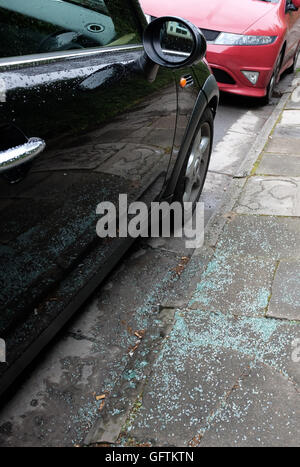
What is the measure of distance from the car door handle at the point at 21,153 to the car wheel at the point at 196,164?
1.57m

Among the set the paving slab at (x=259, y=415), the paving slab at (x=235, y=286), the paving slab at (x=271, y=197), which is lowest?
the paving slab at (x=271, y=197)

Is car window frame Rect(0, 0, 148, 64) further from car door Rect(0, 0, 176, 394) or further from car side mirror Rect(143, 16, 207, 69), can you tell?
car side mirror Rect(143, 16, 207, 69)

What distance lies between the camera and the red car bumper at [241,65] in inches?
229

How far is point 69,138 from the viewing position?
1.75 metres

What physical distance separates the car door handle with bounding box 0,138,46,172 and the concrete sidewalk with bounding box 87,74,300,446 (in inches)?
46.4

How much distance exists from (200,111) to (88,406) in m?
1.95

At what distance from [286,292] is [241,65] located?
3988 mm

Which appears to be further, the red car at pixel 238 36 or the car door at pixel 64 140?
the red car at pixel 238 36

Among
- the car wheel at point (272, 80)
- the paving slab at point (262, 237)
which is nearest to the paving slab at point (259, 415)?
the paving slab at point (262, 237)

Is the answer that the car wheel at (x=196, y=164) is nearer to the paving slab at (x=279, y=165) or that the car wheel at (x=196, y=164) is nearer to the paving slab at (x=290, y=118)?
the paving slab at (x=279, y=165)

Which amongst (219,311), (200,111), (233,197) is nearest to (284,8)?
(233,197)

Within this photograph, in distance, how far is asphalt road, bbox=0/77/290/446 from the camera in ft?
6.59

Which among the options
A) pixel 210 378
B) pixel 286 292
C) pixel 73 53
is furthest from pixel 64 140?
pixel 286 292

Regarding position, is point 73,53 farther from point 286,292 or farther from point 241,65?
point 241,65
